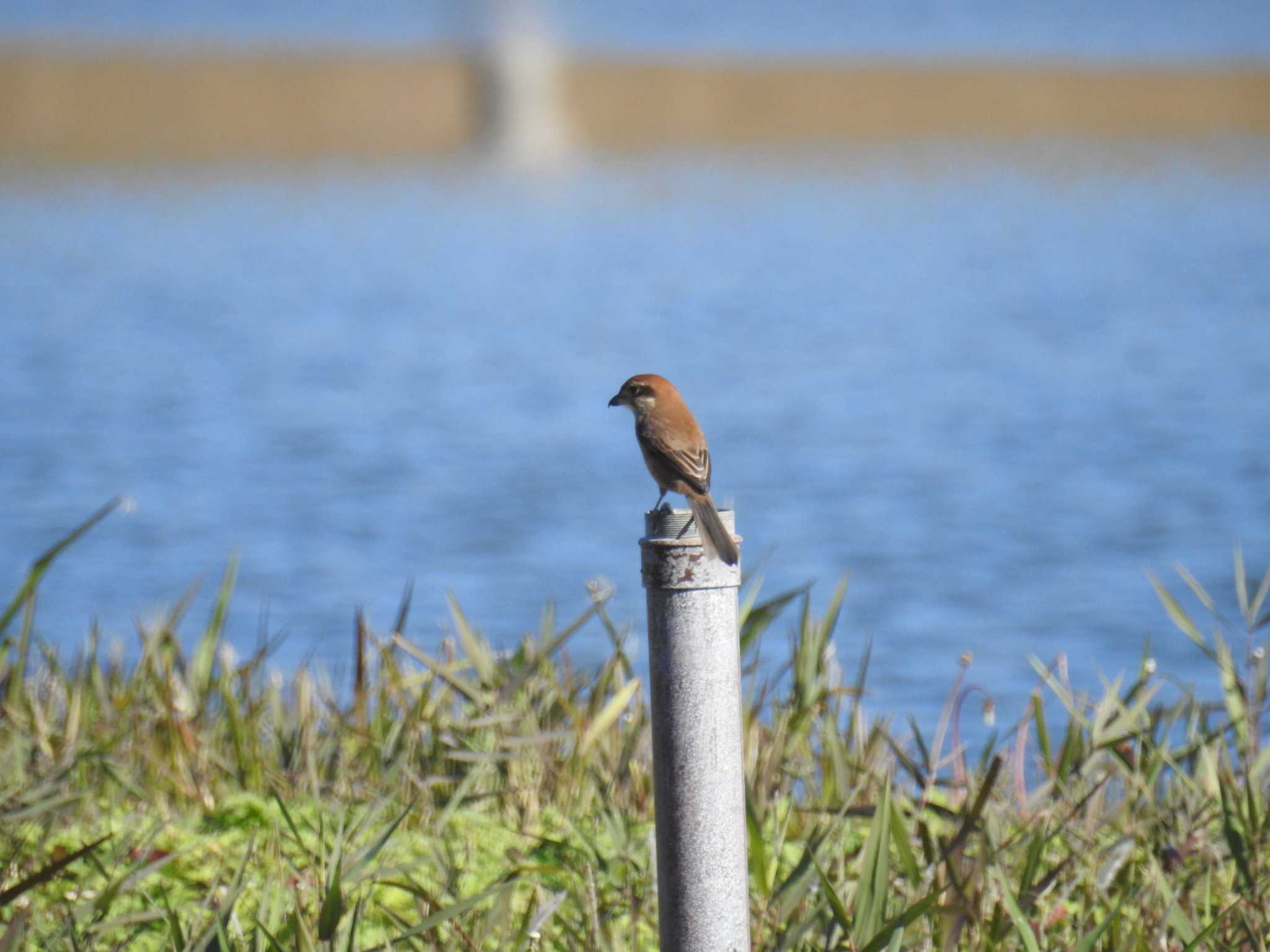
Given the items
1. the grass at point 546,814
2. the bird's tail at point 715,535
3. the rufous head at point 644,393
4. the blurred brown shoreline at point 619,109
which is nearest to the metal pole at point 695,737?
the bird's tail at point 715,535

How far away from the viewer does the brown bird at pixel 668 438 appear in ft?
10.9

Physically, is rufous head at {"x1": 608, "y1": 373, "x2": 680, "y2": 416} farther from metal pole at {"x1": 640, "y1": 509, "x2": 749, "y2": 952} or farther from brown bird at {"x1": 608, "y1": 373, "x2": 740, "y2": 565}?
metal pole at {"x1": 640, "y1": 509, "x2": 749, "y2": 952}

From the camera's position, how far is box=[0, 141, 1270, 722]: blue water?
9617mm

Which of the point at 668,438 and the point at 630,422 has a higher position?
the point at 630,422

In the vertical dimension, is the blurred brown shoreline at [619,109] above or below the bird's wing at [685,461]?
above

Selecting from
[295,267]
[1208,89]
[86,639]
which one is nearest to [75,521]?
[86,639]

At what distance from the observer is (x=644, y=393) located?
11.7 feet

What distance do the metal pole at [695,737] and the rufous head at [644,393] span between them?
621mm

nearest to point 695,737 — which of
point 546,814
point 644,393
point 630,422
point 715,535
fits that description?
point 715,535

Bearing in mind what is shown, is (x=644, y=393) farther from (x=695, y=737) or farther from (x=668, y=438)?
(x=695, y=737)

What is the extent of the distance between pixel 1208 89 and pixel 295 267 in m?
45.8

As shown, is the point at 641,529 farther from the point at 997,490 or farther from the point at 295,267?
the point at 295,267

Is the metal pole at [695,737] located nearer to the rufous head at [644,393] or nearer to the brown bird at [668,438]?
the brown bird at [668,438]

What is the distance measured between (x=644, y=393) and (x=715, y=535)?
77 cm
